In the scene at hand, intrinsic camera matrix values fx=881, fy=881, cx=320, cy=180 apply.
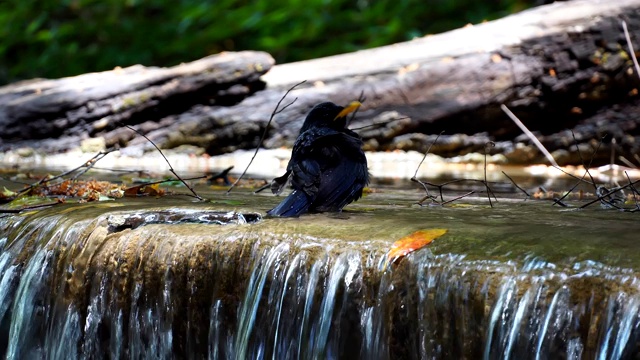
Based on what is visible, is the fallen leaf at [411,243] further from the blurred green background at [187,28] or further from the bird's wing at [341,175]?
the blurred green background at [187,28]

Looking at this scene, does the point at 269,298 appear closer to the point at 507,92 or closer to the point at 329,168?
the point at 329,168

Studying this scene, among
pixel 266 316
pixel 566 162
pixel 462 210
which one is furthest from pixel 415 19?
pixel 266 316

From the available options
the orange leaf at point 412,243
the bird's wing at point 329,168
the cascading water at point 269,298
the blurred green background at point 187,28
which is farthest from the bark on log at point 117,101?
the orange leaf at point 412,243

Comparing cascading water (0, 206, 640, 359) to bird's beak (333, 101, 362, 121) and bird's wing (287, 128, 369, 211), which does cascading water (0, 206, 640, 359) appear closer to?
bird's wing (287, 128, 369, 211)

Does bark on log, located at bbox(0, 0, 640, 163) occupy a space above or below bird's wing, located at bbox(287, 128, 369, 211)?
above

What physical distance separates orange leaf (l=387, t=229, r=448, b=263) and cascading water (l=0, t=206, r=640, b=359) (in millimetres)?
31

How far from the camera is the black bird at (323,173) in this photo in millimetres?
3650

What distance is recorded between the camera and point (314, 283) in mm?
3018

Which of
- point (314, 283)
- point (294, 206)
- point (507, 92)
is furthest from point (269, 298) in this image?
point (507, 92)

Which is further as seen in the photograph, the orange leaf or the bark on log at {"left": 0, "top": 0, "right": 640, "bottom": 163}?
the bark on log at {"left": 0, "top": 0, "right": 640, "bottom": 163}

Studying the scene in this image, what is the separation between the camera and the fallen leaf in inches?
112

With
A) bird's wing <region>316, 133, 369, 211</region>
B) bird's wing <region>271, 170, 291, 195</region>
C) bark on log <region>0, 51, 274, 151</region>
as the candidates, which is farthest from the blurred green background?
bird's wing <region>271, 170, 291, 195</region>

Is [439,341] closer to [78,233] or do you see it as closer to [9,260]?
[78,233]

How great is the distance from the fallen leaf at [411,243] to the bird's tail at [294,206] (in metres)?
0.69
